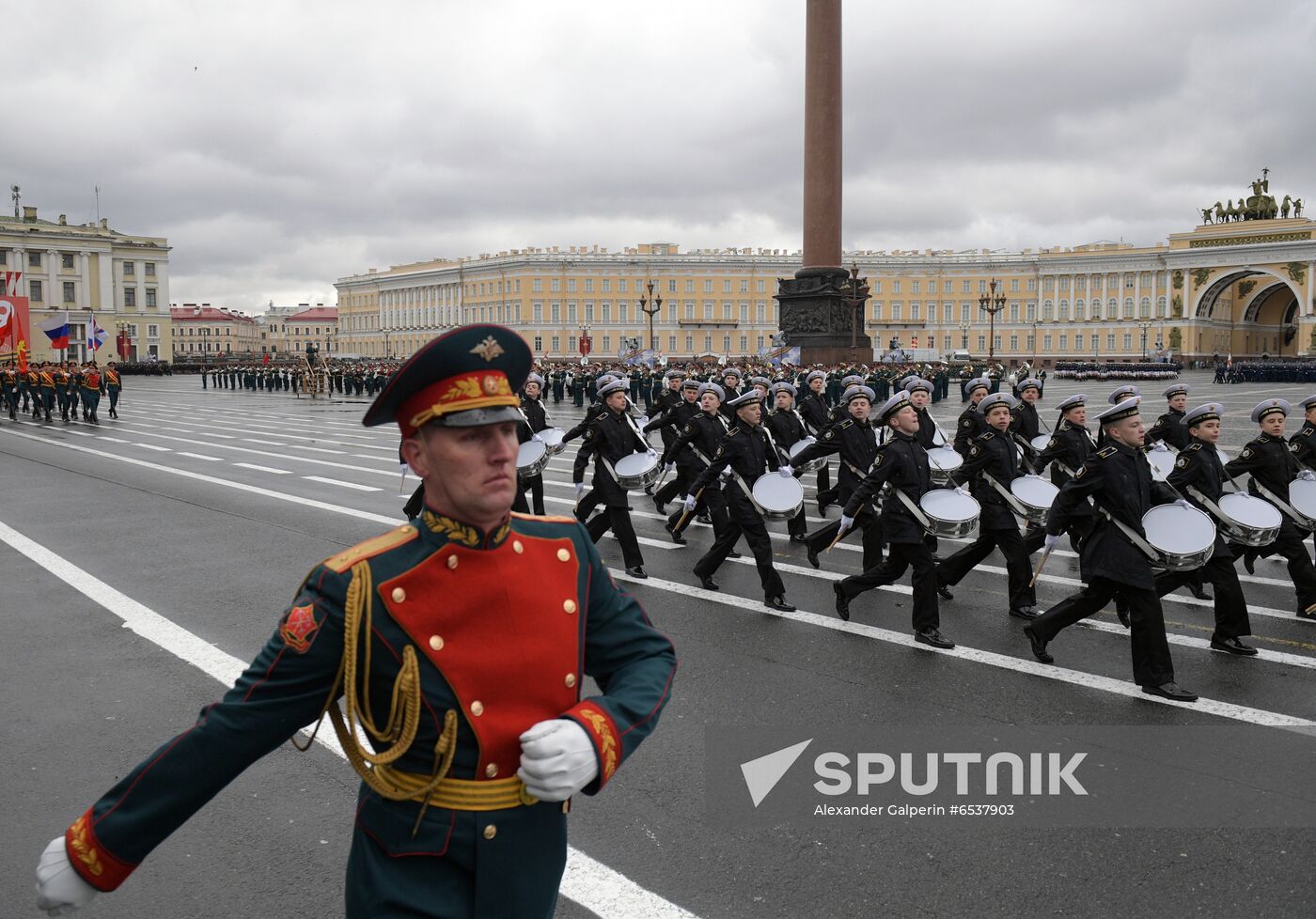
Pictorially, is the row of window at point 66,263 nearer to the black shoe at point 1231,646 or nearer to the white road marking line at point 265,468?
the white road marking line at point 265,468

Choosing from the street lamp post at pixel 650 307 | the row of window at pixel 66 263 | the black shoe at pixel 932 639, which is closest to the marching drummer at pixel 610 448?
the black shoe at pixel 932 639

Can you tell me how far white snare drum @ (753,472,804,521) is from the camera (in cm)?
928

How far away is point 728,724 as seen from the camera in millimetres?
5883

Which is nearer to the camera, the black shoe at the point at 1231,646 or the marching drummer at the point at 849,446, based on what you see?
the black shoe at the point at 1231,646

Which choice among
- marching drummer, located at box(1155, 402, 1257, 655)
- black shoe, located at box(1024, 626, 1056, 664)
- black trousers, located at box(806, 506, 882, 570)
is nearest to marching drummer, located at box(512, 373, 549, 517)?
black trousers, located at box(806, 506, 882, 570)

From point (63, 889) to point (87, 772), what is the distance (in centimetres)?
368

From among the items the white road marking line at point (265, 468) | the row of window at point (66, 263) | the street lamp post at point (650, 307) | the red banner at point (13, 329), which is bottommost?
the white road marking line at point (265, 468)

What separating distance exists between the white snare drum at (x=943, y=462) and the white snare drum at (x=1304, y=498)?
8.81 feet

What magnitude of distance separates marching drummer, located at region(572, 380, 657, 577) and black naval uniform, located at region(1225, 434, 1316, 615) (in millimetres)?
5484

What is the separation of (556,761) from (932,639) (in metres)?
6.06

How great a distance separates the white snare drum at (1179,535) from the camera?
668cm

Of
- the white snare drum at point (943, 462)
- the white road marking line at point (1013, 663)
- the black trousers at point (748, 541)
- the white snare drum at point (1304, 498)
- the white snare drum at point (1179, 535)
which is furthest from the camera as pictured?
the white snare drum at point (943, 462)

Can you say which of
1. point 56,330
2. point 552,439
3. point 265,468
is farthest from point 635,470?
point 56,330

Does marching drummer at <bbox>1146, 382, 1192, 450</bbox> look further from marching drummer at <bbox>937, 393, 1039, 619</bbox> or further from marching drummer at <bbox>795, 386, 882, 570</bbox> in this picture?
marching drummer at <bbox>937, 393, 1039, 619</bbox>
